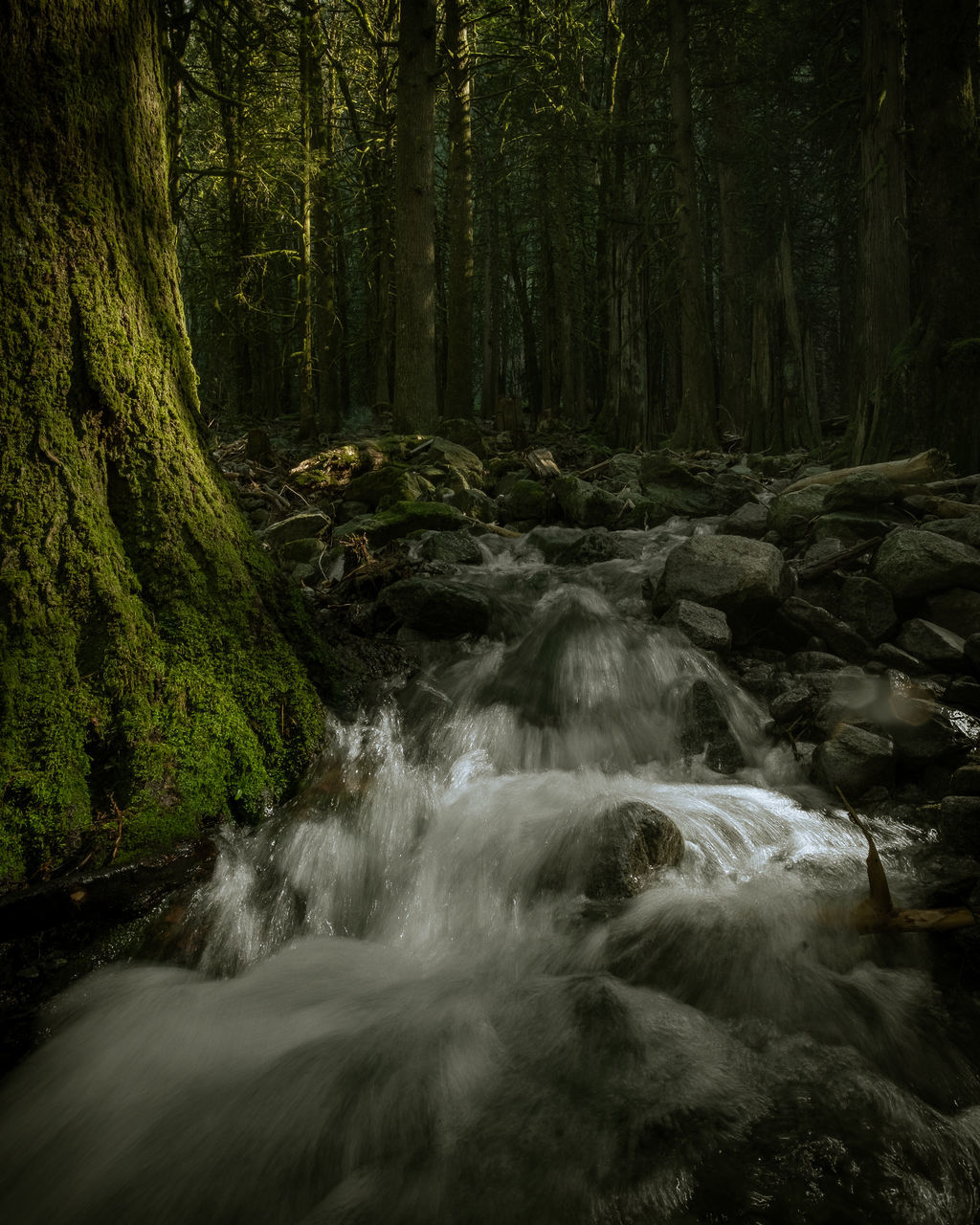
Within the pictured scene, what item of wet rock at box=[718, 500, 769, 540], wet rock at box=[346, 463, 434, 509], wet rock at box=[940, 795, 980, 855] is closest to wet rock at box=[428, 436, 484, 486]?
wet rock at box=[346, 463, 434, 509]

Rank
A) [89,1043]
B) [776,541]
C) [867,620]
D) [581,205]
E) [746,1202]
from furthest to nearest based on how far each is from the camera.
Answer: [581,205] → [776,541] → [867,620] → [89,1043] → [746,1202]

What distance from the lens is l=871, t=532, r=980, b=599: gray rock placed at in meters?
4.30

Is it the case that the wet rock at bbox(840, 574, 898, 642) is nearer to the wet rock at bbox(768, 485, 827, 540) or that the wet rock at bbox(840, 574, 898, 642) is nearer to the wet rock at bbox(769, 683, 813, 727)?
the wet rock at bbox(769, 683, 813, 727)

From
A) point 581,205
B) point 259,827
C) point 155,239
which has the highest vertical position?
point 581,205

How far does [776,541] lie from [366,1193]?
5504 millimetres

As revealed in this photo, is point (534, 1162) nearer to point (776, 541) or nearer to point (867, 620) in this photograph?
point (867, 620)

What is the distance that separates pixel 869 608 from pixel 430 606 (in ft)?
9.25

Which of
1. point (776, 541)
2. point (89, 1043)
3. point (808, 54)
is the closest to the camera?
point (89, 1043)

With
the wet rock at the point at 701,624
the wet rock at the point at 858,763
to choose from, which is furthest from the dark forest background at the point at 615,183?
the wet rock at the point at 858,763

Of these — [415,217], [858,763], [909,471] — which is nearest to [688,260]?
[415,217]

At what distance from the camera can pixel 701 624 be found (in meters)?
4.69

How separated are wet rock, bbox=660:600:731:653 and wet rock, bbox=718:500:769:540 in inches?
74.1

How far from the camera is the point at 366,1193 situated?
164 centimetres

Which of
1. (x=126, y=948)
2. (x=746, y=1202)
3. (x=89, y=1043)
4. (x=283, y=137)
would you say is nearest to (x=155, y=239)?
(x=126, y=948)
